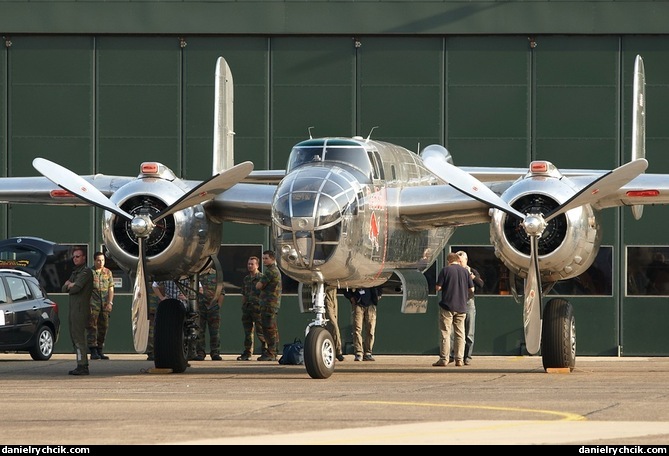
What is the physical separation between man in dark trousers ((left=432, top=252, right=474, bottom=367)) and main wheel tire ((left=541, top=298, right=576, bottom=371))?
9.44 feet

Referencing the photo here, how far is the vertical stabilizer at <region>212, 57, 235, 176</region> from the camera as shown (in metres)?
→ 22.1

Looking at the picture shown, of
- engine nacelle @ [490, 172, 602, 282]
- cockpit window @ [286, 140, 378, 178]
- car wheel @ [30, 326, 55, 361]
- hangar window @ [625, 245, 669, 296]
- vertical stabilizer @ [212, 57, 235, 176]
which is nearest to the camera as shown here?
engine nacelle @ [490, 172, 602, 282]

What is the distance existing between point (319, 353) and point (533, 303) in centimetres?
333

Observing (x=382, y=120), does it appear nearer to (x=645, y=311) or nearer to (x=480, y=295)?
(x=480, y=295)

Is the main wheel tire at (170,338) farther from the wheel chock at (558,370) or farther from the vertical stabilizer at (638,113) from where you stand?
the vertical stabilizer at (638,113)

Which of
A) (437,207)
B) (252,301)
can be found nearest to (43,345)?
(252,301)

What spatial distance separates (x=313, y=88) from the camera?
96.3 feet

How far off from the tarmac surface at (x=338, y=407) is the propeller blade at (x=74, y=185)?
8.72ft

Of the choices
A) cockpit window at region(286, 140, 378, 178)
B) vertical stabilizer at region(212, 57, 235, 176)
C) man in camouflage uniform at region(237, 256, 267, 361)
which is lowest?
man in camouflage uniform at region(237, 256, 267, 361)

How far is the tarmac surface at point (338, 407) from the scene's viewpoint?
10.3m

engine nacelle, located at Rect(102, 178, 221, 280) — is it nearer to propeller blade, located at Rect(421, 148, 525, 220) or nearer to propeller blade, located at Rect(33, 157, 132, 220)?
propeller blade, located at Rect(33, 157, 132, 220)

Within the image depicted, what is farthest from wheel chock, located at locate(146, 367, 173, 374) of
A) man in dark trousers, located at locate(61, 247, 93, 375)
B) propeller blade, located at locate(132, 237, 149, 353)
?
propeller blade, located at locate(132, 237, 149, 353)
